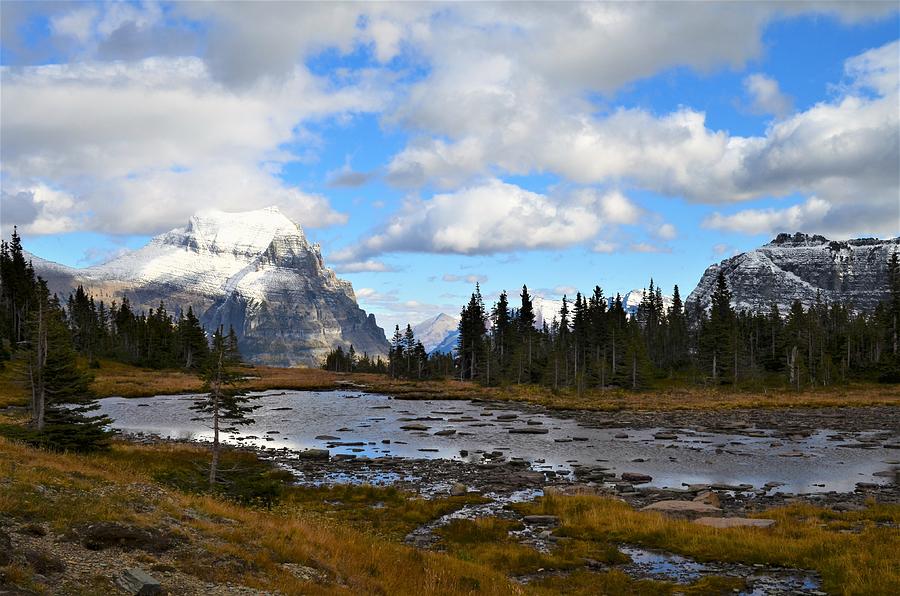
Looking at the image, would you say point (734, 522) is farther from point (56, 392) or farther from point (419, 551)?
point (56, 392)

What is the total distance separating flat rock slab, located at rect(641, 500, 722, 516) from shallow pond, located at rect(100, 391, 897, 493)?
22.7 feet

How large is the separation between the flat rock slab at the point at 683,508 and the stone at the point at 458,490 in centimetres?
929

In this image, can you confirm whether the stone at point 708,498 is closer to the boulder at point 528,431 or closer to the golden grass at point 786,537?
the golden grass at point 786,537

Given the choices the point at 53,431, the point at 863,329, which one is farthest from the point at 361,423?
the point at 863,329

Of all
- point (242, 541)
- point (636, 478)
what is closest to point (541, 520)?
point (636, 478)

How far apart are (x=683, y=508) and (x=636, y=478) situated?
29.3 ft

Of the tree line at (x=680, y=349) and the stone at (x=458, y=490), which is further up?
the tree line at (x=680, y=349)

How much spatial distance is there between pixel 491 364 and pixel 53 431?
307ft

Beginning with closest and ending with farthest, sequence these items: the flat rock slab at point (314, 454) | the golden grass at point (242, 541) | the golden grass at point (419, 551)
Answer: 1. the golden grass at point (242, 541)
2. the golden grass at point (419, 551)
3. the flat rock slab at point (314, 454)

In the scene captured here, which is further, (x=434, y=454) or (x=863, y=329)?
(x=863, y=329)

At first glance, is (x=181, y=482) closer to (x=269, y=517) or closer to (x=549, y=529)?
(x=269, y=517)

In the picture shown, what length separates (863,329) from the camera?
124 m

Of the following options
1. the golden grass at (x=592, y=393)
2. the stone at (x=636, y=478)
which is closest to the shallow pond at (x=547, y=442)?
the stone at (x=636, y=478)

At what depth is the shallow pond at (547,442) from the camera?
130 ft
